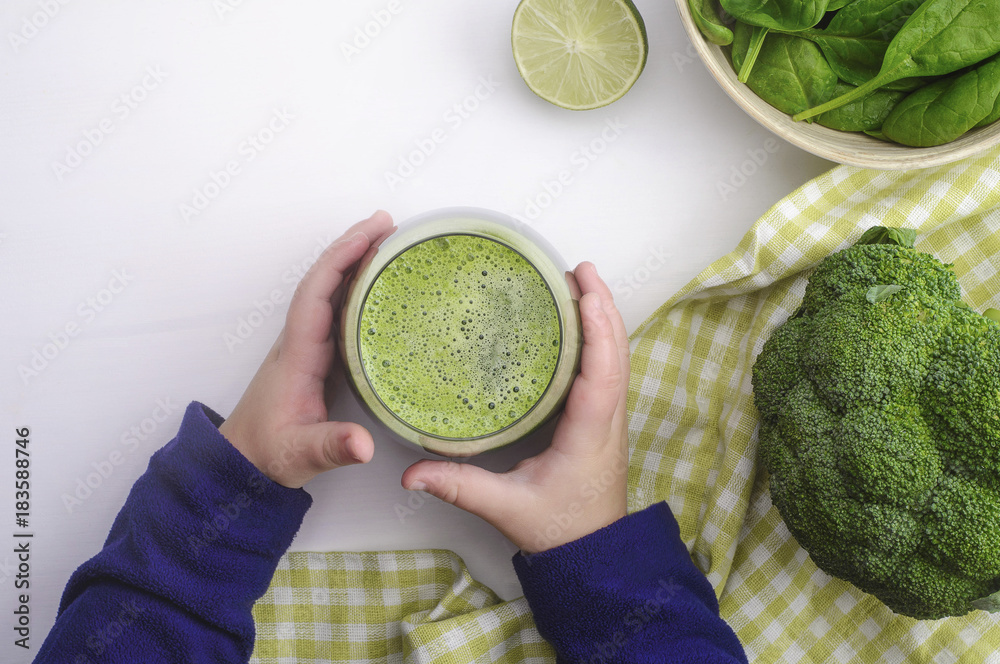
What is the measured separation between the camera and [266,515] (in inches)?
32.5

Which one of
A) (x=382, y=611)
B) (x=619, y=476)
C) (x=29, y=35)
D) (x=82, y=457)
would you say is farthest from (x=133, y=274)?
(x=619, y=476)

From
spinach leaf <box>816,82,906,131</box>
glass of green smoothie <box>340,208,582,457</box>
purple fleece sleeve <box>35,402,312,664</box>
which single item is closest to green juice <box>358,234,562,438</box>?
glass of green smoothie <box>340,208,582,457</box>

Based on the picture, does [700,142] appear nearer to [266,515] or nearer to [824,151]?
[824,151]

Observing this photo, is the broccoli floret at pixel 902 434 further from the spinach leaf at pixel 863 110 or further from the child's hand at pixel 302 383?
the child's hand at pixel 302 383

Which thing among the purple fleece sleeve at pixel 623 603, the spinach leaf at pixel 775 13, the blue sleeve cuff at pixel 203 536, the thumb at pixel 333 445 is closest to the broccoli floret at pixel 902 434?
the purple fleece sleeve at pixel 623 603

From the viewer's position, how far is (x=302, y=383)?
83 cm

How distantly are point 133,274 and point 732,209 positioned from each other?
861 millimetres

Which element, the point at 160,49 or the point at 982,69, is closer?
the point at 982,69

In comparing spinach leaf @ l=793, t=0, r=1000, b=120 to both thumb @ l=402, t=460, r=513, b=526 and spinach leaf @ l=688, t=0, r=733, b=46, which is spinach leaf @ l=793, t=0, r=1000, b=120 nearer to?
spinach leaf @ l=688, t=0, r=733, b=46

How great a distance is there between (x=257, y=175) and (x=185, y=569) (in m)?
0.53

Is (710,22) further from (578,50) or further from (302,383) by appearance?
(302,383)

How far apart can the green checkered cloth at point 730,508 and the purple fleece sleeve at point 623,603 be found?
9 centimetres

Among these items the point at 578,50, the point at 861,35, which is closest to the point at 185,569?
the point at 578,50

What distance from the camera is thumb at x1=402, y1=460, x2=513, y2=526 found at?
2.49ft
